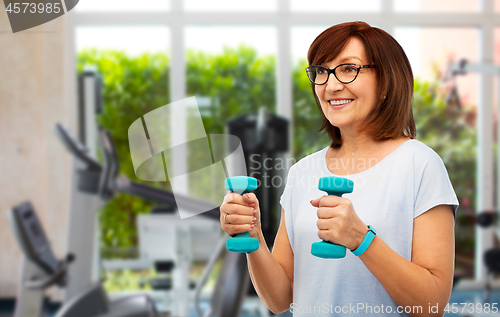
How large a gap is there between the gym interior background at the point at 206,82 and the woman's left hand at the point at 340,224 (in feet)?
9.03

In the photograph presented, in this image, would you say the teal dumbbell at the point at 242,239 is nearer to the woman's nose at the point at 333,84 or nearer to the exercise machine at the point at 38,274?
the woman's nose at the point at 333,84

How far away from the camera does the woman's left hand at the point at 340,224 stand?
1.87 feet

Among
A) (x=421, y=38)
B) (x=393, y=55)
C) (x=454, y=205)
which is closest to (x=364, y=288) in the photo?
(x=454, y=205)

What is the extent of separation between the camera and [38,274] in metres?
2.17

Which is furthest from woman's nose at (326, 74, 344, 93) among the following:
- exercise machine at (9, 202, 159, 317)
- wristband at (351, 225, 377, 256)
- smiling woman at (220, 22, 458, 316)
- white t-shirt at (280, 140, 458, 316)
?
exercise machine at (9, 202, 159, 317)

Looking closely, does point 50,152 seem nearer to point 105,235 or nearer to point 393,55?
point 105,235

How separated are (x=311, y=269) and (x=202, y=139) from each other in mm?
394

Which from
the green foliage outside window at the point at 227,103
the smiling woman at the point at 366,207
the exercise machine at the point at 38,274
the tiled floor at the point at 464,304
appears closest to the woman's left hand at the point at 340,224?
the smiling woman at the point at 366,207

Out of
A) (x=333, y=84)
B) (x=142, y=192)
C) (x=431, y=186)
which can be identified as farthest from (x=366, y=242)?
(x=142, y=192)

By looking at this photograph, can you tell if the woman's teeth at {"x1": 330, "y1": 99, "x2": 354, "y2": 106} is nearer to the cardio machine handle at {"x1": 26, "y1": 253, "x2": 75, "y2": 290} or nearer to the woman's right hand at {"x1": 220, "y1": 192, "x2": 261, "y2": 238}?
the woman's right hand at {"x1": 220, "y1": 192, "x2": 261, "y2": 238}

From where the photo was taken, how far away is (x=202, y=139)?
3.11 feet

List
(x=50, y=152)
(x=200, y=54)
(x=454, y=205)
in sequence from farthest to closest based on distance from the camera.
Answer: (x=200, y=54)
(x=50, y=152)
(x=454, y=205)

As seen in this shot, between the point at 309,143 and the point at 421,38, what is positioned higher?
the point at 421,38

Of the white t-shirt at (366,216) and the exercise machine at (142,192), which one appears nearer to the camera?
the white t-shirt at (366,216)
